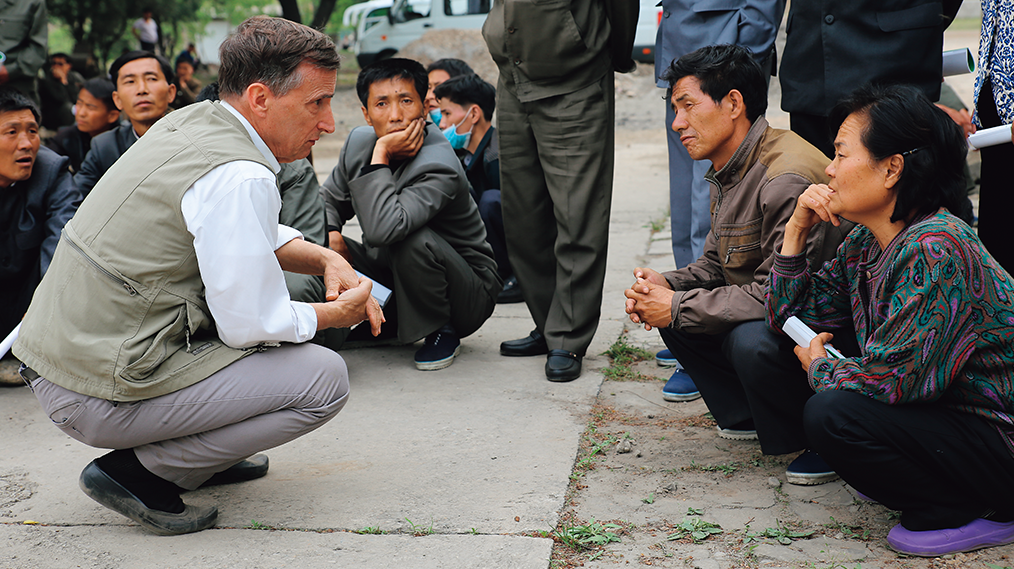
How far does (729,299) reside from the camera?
2.60 m

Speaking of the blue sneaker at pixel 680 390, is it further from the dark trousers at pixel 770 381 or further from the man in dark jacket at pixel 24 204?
the man in dark jacket at pixel 24 204

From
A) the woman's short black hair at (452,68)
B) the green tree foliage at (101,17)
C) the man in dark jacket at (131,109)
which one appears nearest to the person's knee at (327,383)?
the man in dark jacket at (131,109)

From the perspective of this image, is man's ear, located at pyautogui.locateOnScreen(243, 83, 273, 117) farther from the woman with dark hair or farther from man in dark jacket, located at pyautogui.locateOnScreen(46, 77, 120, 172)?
man in dark jacket, located at pyautogui.locateOnScreen(46, 77, 120, 172)

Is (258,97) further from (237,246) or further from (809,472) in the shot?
(809,472)

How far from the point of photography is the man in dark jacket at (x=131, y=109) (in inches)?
167

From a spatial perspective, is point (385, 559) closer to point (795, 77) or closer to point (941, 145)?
point (941, 145)

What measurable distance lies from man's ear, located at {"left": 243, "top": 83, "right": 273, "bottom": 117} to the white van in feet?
46.8

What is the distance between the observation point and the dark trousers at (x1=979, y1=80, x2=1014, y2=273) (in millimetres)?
3117

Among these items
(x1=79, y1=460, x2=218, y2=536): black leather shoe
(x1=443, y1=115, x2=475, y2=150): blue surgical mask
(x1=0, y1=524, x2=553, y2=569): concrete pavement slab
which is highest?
(x1=443, y1=115, x2=475, y2=150): blue surgical mask

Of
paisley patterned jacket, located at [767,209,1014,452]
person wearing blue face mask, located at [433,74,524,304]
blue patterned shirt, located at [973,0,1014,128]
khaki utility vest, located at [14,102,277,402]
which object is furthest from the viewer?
person wearing blue face mask, located at [433,74,524,304]

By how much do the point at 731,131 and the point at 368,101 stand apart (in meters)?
1.67

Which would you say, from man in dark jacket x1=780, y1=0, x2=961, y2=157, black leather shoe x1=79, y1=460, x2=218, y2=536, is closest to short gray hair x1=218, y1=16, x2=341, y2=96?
black leather shoe x1=79, y1=460, x2=218, y2=536

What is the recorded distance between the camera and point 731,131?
2.78m

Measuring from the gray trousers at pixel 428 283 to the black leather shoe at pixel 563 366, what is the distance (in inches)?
17.9
